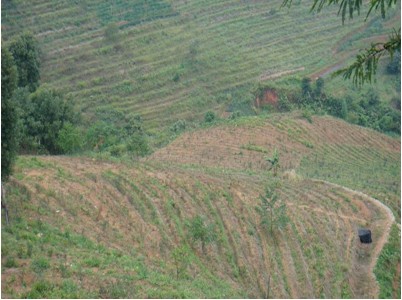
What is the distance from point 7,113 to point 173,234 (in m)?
6.20

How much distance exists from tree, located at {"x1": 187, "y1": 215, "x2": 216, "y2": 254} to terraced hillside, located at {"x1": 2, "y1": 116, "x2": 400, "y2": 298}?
228mm

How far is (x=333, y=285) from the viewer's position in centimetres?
1775

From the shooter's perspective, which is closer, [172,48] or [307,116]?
[307,116]

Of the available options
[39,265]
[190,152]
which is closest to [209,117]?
[190,152]

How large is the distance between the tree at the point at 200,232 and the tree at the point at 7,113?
5.56 meters

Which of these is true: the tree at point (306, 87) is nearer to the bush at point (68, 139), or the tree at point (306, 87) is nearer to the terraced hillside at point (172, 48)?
the terraced hillside at point (172, 48)

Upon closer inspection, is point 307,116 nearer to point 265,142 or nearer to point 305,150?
point 305,150

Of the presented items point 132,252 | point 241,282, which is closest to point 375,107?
point 241,282

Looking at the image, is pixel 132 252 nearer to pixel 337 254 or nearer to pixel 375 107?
pixel 337 254

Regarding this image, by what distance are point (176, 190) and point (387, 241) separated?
817 cm

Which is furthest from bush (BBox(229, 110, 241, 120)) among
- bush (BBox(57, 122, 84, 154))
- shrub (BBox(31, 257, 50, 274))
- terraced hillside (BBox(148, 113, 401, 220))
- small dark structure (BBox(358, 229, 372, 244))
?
shrub (BBox(31, 257, 50, 274))

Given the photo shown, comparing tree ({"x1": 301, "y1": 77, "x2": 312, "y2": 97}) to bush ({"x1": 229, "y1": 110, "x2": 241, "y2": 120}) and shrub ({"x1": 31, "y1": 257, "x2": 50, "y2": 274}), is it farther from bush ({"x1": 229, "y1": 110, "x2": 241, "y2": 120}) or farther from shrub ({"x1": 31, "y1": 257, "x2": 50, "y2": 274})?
shrub ({"x1": 31, "y1": 257, "x2": 50, "y2": 274})

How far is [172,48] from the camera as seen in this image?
45656 millimetres

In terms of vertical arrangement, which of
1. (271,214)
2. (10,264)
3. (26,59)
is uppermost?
(26,59)
